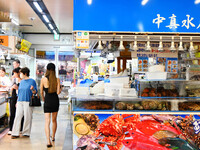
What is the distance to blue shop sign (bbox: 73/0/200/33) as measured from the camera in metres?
4.20

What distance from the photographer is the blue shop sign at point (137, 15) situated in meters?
4.20

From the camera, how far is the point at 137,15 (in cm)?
425

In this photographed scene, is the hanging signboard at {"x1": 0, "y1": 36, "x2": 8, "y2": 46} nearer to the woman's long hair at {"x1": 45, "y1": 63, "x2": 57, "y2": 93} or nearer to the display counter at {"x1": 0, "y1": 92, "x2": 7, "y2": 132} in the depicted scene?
the display counter at {"x1": 0, "y1": 92, "x2": 7, "y2": 132}

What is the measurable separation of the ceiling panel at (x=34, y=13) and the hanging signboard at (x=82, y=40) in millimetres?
3277

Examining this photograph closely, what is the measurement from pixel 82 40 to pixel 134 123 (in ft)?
5.69

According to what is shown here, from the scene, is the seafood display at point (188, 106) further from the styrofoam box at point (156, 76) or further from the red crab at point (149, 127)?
the styrofoam box at point (156, 76)

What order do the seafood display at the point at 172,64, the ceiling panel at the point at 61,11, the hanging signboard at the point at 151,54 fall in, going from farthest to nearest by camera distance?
1. the ceiling panel at the point at 61,11
2. the seafood display at the point at 172,64
3. the hanging signboard at the point at 151,54

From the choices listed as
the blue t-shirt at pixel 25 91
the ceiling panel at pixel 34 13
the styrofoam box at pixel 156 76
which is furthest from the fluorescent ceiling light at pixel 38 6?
Result: the styrofoam box at pixel 156 76

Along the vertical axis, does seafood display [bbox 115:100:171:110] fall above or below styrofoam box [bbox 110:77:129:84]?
below

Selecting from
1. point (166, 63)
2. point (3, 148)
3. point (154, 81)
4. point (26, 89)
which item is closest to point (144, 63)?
point (166, 63)

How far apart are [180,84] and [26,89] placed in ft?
11.9

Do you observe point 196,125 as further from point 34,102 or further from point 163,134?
point 34,102

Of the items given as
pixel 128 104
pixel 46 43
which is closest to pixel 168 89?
pixel 128 104

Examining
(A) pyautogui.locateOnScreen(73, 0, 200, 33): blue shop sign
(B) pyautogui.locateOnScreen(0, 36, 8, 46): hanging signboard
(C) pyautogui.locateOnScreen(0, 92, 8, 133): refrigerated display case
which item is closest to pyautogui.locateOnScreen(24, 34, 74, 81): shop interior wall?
(B) pyautogui.locateOnScreen(0, 36, 8, 46): hanging signboard
